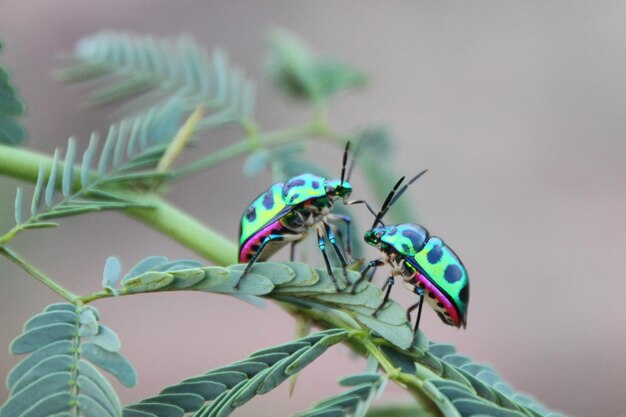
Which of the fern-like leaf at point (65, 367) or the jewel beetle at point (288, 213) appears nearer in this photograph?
the fern-like leaf at point (65, 367)

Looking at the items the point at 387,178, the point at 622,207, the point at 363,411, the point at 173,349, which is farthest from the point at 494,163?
the point at 363,411

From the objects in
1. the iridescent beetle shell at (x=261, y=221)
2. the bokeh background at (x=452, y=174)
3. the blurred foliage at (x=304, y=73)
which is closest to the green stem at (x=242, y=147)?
the iridescent beetle shell at (x=261, y=221)

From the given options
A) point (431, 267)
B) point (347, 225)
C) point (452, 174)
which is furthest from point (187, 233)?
point (452, 174)

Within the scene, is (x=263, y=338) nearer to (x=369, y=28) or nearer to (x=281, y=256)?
(x=281, y=256)

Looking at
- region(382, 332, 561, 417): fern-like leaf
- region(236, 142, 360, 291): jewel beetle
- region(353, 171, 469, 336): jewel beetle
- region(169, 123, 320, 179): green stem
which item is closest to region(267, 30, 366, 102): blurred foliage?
region(169, 123, 320, 179): green stem

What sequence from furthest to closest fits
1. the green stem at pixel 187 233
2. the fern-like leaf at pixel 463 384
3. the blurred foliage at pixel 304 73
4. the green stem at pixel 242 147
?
the blurred foliage at pixel 304 73 < the green stem at pixel 242 147 < the green stem at pixel 187 233 < the fern-like leaf at pixel 463 384

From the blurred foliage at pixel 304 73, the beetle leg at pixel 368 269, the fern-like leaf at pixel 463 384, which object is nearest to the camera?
the fern-like leaf at pixel 463 384

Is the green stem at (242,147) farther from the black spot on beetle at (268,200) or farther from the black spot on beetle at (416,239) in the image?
the black spot on beetle at (416,239)
